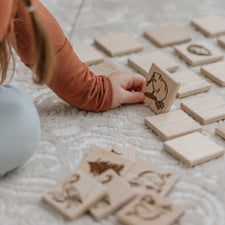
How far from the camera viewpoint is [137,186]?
0.87 metres

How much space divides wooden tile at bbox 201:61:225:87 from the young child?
0.23m

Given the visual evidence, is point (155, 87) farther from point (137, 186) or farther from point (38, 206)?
point (38, 206)

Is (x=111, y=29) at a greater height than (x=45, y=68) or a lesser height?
lesser

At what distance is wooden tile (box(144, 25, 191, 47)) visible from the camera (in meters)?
1.43

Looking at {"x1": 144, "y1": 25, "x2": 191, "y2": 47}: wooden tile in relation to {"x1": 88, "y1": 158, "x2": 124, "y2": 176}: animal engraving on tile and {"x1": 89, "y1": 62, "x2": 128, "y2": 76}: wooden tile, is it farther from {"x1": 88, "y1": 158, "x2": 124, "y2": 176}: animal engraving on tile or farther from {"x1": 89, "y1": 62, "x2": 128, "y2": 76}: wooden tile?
{"x1": 88, "y1": 158, "x2": 124, "y2": 176}: animal engraving on tile

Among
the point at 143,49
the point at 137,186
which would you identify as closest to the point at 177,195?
the point at 137,186

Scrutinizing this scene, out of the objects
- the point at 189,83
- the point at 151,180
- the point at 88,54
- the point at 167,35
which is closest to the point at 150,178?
the point at 151,180

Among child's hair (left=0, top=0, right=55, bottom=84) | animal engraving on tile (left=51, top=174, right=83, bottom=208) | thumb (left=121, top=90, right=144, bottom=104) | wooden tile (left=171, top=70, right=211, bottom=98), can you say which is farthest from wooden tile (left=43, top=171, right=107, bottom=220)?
wooden tile (left=171, top=70, right=211, bottom=98)

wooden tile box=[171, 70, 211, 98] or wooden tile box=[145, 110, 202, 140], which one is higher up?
wooden tile box=[171, 70, 211, 98]

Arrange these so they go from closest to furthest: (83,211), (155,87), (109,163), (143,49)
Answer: (83,211) → (109,163) → (155,87) → (143,49)

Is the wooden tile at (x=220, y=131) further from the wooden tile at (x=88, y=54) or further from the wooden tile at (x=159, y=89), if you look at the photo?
the wooden tile at (x=88, y=54)

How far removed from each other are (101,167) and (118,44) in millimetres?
582

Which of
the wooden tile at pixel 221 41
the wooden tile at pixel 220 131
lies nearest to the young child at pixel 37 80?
the wooden tile at pixel 220 131

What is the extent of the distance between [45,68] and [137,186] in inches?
11.3
